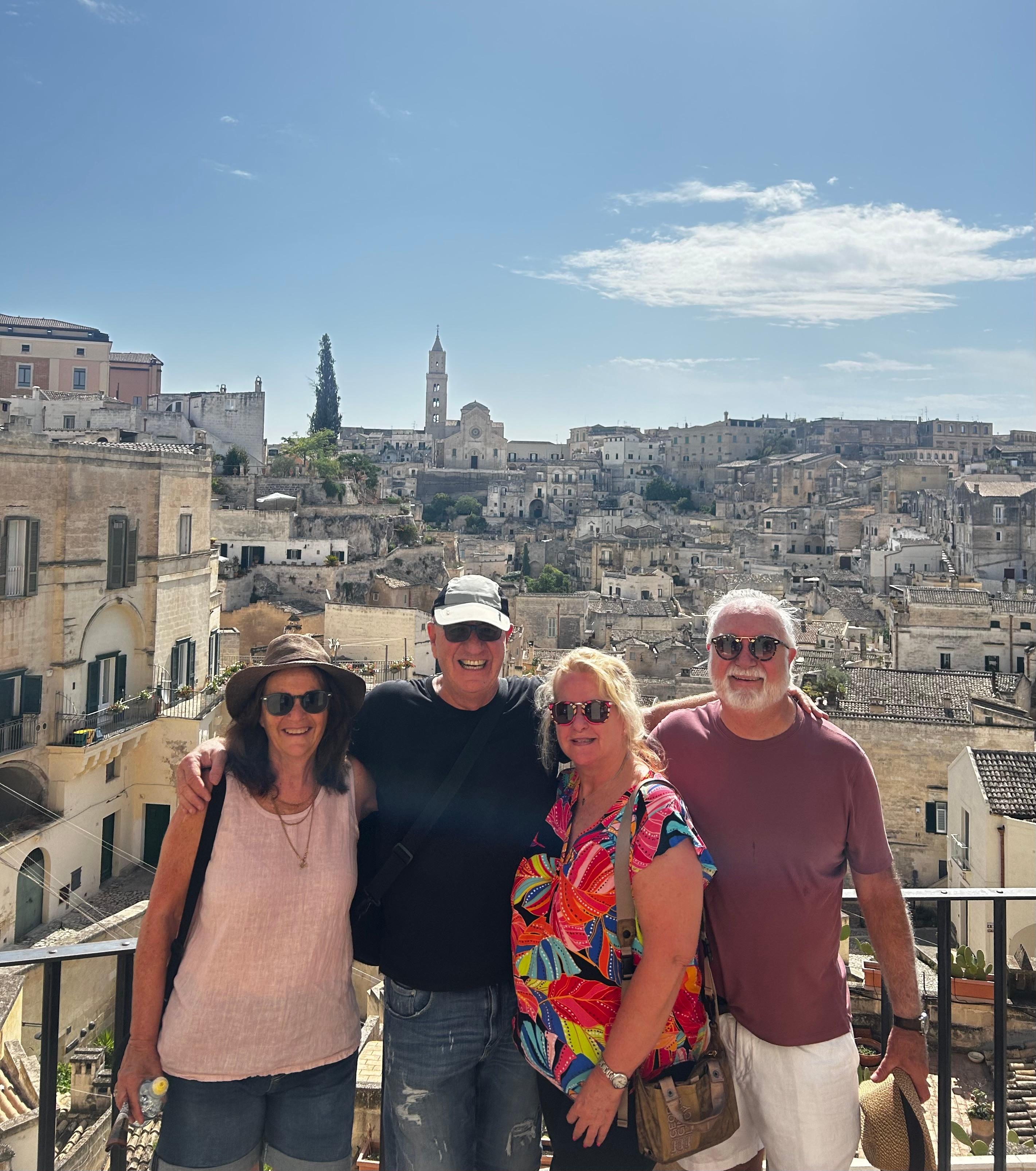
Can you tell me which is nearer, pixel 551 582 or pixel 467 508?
pixel 551 582

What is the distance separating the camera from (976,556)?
4916 cm

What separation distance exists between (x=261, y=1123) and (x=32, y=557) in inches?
592

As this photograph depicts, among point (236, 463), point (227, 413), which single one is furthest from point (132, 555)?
point (227, 413)

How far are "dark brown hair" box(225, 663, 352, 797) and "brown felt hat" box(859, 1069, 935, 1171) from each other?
2.08 metres

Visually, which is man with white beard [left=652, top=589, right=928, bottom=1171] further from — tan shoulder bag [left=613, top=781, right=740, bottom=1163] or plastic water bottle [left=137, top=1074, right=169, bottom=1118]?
plastic water bottle [left=137, top=1074, right=169, bottom=1118]

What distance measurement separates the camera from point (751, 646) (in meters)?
3.27

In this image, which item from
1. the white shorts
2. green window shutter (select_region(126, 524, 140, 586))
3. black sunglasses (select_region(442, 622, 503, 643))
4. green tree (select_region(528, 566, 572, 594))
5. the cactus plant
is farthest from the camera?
green tree (select_region(528, 566, 572, 594))

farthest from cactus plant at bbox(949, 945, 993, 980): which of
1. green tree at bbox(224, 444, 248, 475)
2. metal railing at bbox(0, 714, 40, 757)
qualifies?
green tree at bbox(224, 444, 248, 475)

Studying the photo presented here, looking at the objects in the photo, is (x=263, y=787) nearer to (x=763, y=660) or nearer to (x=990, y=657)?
(x=763, y=660)

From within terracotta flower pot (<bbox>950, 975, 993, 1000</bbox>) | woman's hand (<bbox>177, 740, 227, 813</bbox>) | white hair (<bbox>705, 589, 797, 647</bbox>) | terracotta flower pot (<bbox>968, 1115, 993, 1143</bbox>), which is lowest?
terracotta flower pot (<bbox>968, 1115, 993, 1143</bbox>)

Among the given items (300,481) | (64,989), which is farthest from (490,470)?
(64,989)

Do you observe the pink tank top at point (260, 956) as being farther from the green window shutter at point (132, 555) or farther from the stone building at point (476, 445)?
the stone building at point (476, 445)

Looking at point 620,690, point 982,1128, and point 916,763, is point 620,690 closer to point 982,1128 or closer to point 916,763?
point 982,1128

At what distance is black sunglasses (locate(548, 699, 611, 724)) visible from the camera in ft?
9.78
